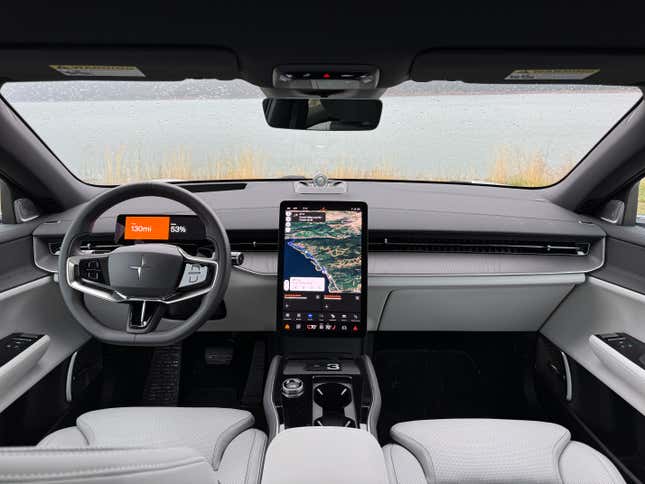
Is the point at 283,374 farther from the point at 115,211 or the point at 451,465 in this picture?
the point at 115,211

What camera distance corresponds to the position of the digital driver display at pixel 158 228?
83.2 inches

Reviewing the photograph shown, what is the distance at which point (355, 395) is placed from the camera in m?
2.18

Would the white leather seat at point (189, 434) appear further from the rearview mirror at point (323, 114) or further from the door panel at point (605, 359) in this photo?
the door panel at point (605, 359)

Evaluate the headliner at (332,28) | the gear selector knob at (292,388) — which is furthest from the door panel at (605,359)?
the gear selector knob at (292,388)

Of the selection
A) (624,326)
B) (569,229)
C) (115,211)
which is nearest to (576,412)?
(624,326)

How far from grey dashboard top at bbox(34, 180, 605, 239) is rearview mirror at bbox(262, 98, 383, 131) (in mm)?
513

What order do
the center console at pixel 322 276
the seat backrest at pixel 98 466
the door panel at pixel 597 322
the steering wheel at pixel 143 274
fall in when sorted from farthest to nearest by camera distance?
the center console at pixel 322 276, the door panel at pixel 597 322, the steering wheel at pixel 143 274, the seat backrest at pixel 98 466

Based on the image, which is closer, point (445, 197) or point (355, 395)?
point (355, 395)

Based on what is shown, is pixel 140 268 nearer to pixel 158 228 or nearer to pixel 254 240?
pixel 158 228

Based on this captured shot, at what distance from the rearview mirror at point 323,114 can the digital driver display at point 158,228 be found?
570 millimetres

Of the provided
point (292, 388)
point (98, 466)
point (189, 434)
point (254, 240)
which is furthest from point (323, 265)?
point (98, 466)

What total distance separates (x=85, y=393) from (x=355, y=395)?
4.93 ft

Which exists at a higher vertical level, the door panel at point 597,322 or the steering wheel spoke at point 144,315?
the steering wheel spoke at point 144,315

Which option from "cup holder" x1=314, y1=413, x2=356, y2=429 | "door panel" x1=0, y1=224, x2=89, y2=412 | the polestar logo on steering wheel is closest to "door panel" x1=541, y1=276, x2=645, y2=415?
"cup holder" x1=314, y1=413, x2=356, y2=429
